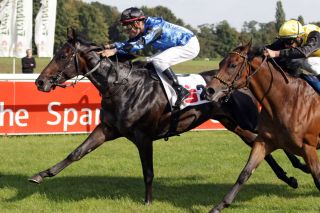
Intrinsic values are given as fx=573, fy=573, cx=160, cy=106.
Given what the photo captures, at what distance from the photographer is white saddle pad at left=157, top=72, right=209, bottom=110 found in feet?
22.0

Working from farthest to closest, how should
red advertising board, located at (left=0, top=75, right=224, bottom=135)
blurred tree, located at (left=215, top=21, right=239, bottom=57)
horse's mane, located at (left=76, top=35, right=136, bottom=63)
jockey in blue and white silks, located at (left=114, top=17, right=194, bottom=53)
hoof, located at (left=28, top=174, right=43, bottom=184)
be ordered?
blurred tree, located at (left=215, top=21, right=239, bottom=57) → red advertising board, located at (left=0, top=75, right=224, bottom=135) → horse's mane, located at (left=76, top=35, right=136, bottom=63) → jockey in blue and white silks, located at (left=114, top=17, right=194, bottom=53) → hoof, located at (left=28, top=174, right=43, bottom=184)

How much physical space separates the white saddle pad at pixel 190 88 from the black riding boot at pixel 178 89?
4 centimetres

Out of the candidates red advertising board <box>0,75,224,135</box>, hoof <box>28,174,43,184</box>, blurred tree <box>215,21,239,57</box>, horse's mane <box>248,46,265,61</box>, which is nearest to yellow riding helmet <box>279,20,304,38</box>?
horse's mane <box>248,46,265,61</box>

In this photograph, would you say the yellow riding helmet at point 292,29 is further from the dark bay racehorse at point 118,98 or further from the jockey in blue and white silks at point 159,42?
the dark bay racehorse at point 118,98

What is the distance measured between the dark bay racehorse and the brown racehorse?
1259 millimetres

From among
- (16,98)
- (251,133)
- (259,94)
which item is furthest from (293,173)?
(16,98)

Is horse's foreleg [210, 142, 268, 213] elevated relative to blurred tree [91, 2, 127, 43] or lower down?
elevated

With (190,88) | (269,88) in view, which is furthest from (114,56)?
(269,88)

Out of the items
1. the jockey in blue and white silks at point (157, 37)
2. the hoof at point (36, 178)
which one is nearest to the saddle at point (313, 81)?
the jockey in blue and white silks at point (157, 37)

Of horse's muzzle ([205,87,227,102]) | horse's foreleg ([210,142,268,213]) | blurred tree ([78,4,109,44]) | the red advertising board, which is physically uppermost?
horse's muzzle ([205,87,227,102])

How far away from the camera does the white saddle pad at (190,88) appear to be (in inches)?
264

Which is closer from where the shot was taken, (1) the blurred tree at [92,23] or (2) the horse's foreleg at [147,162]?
(2) the horse's foreleg at [147,162]

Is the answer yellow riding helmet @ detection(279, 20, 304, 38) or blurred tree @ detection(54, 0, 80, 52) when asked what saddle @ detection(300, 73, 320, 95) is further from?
blurred tree @ detection(54, 0, 80, 52)

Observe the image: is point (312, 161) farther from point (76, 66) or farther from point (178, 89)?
point (76, 66)
